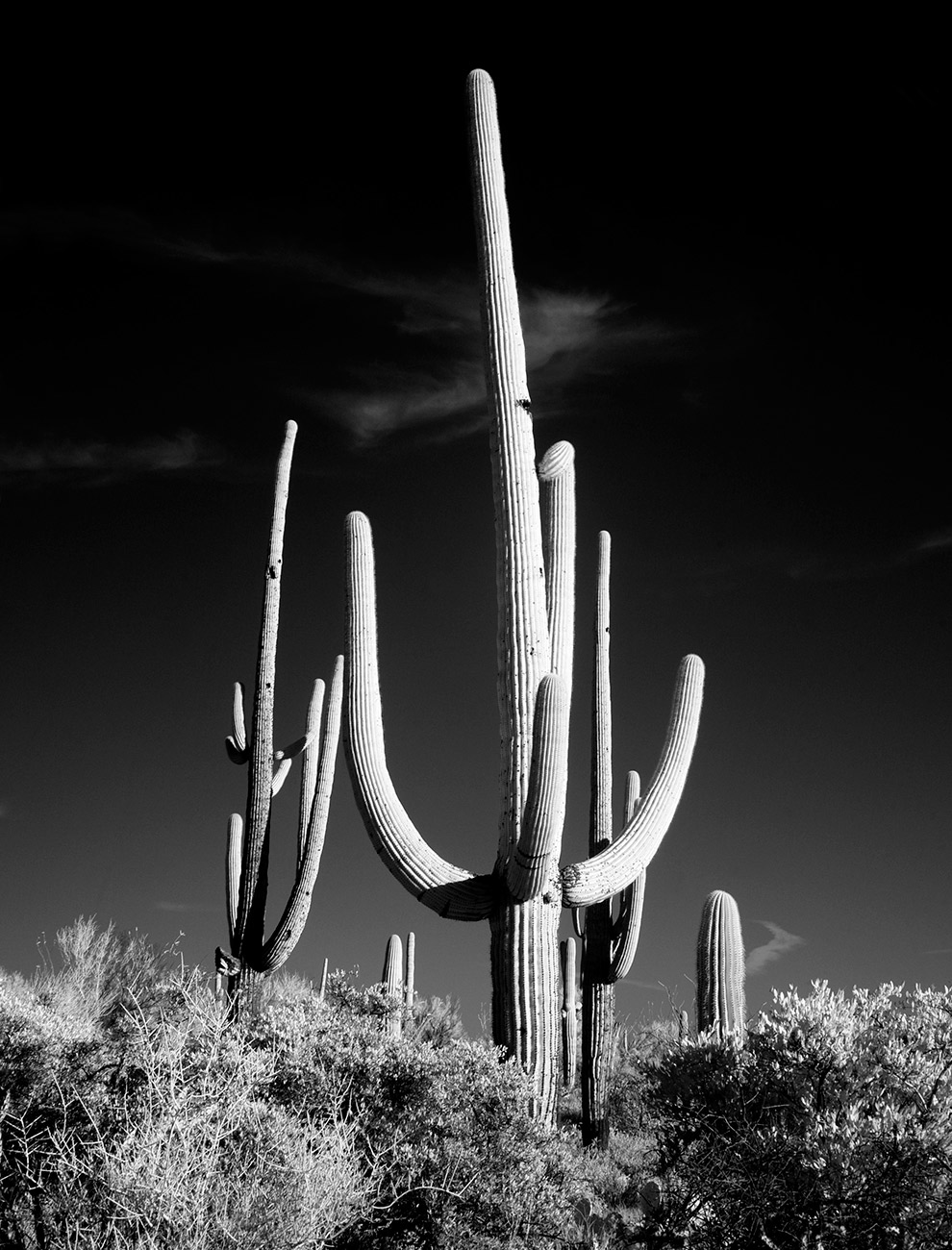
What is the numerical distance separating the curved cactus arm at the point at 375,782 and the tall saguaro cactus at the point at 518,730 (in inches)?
0.4

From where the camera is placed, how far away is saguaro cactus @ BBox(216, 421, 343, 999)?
40.2 feet

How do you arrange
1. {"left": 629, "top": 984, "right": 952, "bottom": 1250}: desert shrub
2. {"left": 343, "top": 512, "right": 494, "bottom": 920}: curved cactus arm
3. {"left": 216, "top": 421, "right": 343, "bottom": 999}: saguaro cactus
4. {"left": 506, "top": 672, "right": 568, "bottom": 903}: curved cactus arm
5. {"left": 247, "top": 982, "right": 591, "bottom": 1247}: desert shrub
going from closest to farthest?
{"left": 629, "top": 984, "right": 952, "bottom": 1250}: desert shrub
{"left": 247, "top": 982, "right": 591, "bottom": 1247}: desert shrub
{"left": 506, "top": 672, "right": 568, "bottom": 903}: curved cactus arm
{"left": 343, "top": 512, "right": 494, "bottom": 920}: curved cactus arm
{"left": 216, "top": 421, "right": 343, "bottom": 999}: saguaro cactus

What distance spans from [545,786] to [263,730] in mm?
6682

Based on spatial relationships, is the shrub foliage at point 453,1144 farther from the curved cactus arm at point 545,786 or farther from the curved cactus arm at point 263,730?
the curved cactus arm at point 263,730

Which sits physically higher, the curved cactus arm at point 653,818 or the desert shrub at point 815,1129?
the curved cactus arm at point 653,818

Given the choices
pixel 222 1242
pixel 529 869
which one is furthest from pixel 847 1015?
pixel 222 1242

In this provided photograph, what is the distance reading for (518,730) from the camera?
Answer: 316 inches

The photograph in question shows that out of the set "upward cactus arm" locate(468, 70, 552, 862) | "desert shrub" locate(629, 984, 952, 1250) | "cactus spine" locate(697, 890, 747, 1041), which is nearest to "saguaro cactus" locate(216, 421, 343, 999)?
"upward cactus arm" locate(468, 70, 552, 862)

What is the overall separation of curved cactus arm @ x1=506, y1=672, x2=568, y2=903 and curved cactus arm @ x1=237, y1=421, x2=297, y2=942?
228 inches

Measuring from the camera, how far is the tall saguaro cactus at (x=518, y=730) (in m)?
7.52

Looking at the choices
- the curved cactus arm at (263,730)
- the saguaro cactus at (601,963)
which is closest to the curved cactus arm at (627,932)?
the saguaro cactus at (601,963)

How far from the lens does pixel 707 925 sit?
970cm

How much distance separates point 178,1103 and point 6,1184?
2236 mm

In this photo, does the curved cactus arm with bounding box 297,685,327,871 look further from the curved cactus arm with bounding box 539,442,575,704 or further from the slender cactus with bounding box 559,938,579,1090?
the curved cactus arm with bounding box 539,442,575,704
